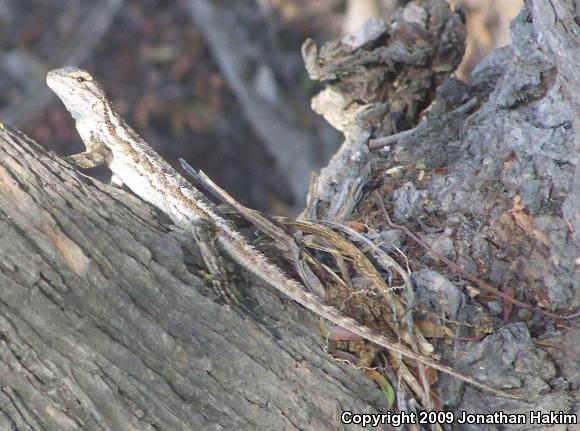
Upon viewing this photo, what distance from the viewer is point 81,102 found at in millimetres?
4906

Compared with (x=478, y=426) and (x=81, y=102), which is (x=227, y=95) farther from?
(x=478, y=426)

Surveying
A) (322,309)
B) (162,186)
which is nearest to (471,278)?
(322,309)

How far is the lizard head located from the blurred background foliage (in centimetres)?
430

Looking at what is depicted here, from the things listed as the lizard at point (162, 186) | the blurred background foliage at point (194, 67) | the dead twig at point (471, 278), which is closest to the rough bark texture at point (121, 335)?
the lizard at point (162, 186)

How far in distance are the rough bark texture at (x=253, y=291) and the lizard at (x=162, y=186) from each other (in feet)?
0.34

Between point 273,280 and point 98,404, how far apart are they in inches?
36.4

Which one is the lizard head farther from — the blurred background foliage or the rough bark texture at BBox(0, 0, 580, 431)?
the blurred background foliage

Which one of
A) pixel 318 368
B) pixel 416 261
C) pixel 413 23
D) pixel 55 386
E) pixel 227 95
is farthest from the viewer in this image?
pixel 227 95

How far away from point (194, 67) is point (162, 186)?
6375mm

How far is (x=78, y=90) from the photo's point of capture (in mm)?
4922

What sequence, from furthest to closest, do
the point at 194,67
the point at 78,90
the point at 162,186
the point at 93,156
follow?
the point at 194,67
the point at 78,90
the point at 93,156
the point at 162,186

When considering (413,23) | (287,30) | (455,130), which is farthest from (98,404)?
(287,30)

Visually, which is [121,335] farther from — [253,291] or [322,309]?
[322,309]

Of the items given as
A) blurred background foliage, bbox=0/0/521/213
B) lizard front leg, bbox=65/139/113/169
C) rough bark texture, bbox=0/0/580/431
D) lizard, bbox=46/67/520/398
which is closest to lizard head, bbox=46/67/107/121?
lizard, bbox=46/67/520/398
